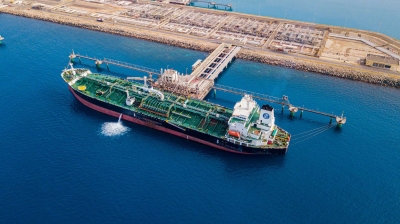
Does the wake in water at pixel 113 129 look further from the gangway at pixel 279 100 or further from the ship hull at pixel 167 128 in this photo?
the gangway at pixel 279 100

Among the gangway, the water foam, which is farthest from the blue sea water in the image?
the gangway

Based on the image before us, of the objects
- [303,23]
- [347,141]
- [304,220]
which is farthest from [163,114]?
[303,23]

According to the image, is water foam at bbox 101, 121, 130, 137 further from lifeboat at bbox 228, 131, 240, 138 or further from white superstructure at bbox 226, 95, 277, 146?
white superstructure at bbox 226, 95, 277, 146

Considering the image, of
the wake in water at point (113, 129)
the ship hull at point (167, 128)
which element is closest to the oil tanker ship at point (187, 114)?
the ship hull at point (167, 128)

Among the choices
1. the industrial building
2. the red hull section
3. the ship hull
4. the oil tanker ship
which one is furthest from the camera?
the industrial building

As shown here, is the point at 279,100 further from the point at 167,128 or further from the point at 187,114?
the point at 167,128

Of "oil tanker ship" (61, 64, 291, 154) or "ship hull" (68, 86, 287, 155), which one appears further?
"ship hull" (68, 86, 287, 155)

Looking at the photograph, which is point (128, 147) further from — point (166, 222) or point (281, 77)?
point (281, 77)

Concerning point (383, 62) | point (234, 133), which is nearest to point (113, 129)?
point (234, 133)
